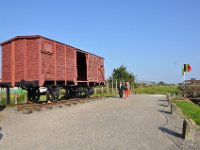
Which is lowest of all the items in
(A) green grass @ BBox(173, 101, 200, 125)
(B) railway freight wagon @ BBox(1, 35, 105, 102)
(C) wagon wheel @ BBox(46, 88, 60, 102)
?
(A) green grass @ BBox(173, 101, 200, 125)

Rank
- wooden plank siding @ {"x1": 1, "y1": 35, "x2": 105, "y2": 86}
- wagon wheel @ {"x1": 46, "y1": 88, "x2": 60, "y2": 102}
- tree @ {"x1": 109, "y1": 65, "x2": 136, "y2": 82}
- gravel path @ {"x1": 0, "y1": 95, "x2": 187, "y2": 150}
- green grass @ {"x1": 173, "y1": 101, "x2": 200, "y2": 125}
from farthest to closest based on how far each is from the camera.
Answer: tree @ {"x1": 109, "y1": 65, "x2": 136, "y2": 82} < wagon wheel @ {"x1": 46, "y1": 88, "x2": 60, "y2": 102} < wooden plank siding @ {"x1": 1, "y1": 35, "x2": 105, "y2": 86} < green grass @ {"x1": 173, "y1": 101, "x2": 200, "y2": 125} < gravel path @ {"x1": 0, "y1": 95, "x2": 187, "y2": 150}

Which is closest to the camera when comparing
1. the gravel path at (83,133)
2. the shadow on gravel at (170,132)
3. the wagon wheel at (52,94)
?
the gravel path at (83,133)

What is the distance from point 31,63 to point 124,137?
10126 mm

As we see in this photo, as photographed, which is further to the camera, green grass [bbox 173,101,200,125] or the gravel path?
green grass [bbox 173,101,200,125]

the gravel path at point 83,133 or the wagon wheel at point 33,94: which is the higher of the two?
the wagon wheel at point 33,94

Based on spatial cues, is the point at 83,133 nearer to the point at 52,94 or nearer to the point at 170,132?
the point at 170,132

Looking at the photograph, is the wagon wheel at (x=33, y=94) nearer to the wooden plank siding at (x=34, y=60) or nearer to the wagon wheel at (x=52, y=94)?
the wagon wheel at (x=52, y=94)

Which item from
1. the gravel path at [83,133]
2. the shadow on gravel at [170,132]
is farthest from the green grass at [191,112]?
the shadow on gravel at [170,132]

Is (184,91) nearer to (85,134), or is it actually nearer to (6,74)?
Answer: (6,74)

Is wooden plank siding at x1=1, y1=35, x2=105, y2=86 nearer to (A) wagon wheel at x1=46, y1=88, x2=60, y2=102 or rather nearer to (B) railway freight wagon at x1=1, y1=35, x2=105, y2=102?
(B) railway freight wagon at x1=1, y1=35, x2=105, y2=102

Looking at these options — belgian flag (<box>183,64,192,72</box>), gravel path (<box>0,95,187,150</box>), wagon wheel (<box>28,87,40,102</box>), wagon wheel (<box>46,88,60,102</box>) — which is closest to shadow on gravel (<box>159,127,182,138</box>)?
gravel path (<box>0,95,187,150</box>)

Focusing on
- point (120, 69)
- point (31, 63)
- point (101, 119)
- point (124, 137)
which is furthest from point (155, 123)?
point (120, 69)

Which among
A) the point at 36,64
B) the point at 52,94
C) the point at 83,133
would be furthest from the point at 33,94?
the point at 83,133

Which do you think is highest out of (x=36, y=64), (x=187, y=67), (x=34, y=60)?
(x=187, y=67)
